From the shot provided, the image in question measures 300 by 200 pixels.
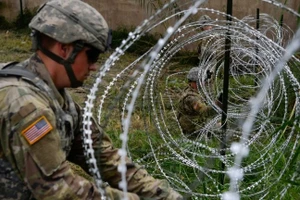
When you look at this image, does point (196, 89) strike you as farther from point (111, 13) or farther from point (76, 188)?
point (111, 13)

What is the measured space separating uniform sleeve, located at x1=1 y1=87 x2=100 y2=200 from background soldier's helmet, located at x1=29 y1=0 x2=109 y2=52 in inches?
12.2

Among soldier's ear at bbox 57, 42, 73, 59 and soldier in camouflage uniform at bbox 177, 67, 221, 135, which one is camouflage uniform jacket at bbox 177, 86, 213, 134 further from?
soldier's ear at bbox 57, 42, 73, 59

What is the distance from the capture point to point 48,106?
2434mm

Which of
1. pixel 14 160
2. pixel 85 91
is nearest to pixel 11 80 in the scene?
pixel 14 160

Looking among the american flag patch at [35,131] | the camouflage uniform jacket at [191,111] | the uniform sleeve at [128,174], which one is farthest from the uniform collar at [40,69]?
the camouflage uniform jacket at [191,111]

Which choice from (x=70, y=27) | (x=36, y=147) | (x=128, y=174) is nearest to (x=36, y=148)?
(x=36, y=147)

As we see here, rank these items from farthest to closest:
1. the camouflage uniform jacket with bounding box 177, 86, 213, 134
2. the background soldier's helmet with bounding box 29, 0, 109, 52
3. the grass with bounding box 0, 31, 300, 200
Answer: the camouflage uniform jacket with bounding box 177, 86, 213, 134 → the grass with bounding box 0, 31, 300, 200 → the background soldier's helmet with bounding box 29, 0, 109, 52

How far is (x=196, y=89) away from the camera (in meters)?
6.30

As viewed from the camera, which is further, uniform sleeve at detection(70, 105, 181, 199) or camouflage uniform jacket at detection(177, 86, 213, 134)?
camouflage uniform jacket at detection(177, 86, 213, 134)

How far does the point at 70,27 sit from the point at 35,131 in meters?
0.51

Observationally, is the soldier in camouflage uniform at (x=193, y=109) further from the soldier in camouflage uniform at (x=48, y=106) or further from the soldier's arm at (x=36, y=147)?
the soldier's arm at (x=36, y=147)

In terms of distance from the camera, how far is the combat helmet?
254 cm

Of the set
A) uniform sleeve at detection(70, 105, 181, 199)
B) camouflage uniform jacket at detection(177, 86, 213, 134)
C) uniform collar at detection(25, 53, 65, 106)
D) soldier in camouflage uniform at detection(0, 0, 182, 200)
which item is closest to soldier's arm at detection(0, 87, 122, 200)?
soldier in camouflage uniform at detection(0, 0, 182, 200)

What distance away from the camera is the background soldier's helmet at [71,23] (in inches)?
100.0
